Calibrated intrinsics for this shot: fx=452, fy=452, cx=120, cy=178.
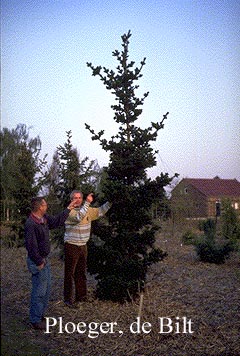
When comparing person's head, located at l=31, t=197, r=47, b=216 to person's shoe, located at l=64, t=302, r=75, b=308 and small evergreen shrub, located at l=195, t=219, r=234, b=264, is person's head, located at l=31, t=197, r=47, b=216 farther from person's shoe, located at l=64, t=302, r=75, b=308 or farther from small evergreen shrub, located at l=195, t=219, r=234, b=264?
small evergreen shrub, located at l=195, t=219, r=234, b=264

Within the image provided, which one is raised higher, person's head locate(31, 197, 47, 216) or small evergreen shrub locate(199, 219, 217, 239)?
person's head locate(31, 197, 47, 216)

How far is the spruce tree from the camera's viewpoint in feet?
24.3

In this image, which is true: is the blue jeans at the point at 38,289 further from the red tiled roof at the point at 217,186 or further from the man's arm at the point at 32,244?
the red tiled roof at the point at 217,186

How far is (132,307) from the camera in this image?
7.21 meters

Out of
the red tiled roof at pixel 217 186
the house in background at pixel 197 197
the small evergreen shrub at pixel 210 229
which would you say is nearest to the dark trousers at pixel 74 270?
the small evergreen shrub at pixel 210 229

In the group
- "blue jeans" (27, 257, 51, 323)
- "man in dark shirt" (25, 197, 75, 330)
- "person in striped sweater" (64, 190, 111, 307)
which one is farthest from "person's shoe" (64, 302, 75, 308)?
"blue jeans" (27, 257, 51, 323)

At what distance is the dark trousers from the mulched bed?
7.9 inches

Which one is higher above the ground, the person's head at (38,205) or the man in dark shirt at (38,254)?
the person's head at (38,205)

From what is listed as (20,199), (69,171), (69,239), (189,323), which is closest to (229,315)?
(189,323)

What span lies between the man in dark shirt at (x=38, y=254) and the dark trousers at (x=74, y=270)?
1.07m

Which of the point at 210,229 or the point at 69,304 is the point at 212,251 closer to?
the point at 210,229

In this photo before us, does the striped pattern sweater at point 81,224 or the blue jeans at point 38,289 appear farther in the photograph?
the striped pattern sweater at point 81,224

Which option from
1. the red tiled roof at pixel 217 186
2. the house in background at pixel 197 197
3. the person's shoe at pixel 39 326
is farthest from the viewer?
the house in background at pixel 197 197

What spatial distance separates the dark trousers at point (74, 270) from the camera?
739 cm
